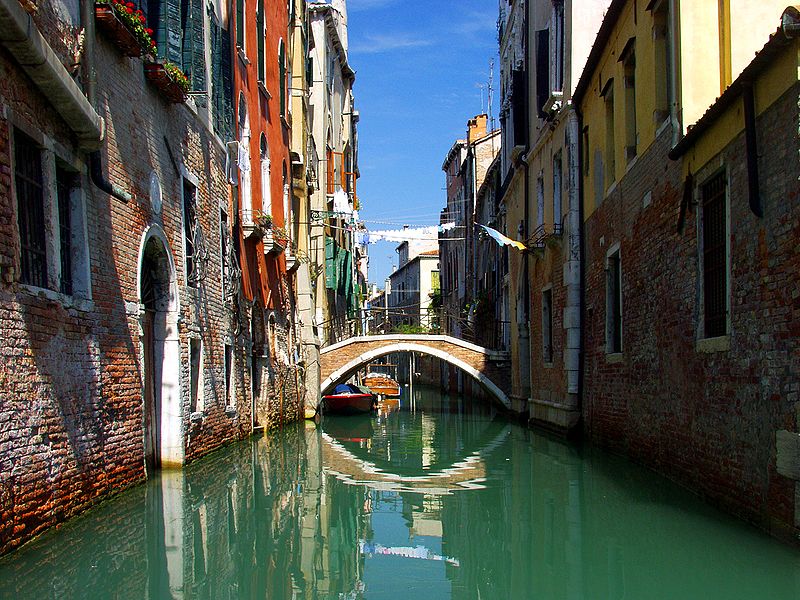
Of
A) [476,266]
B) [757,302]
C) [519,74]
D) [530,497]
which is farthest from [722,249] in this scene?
[476,266]

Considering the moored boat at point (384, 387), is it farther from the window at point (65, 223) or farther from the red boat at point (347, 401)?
the window at point (65, 223)

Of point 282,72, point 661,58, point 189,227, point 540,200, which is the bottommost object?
point 189,227

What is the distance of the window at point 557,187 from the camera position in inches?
698

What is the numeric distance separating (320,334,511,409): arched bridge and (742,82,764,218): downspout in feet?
56.4

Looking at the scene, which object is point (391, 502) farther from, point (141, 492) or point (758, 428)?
point (758, 428)

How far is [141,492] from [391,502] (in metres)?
2.46

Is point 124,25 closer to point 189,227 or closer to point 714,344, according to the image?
point 189,227

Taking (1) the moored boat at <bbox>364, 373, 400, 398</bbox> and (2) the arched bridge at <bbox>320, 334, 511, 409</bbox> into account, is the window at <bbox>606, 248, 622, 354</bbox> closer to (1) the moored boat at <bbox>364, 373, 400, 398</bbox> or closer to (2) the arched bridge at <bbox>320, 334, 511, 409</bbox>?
(2) the arched bridge at <bbox>320, 334, 511, 409</bbox>

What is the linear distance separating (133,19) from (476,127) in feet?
101

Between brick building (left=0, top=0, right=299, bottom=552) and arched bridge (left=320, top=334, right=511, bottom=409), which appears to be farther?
arched bridge (left=320, top=334, right=511, bottom=409)

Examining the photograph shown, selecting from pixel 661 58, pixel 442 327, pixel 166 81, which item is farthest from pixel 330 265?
pixel 661 58

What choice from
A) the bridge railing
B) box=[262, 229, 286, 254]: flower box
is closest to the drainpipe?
box=[262, 229, 286, 254]: flower box

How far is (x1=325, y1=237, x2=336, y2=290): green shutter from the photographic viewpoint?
88.7 feet

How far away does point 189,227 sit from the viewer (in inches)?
498
